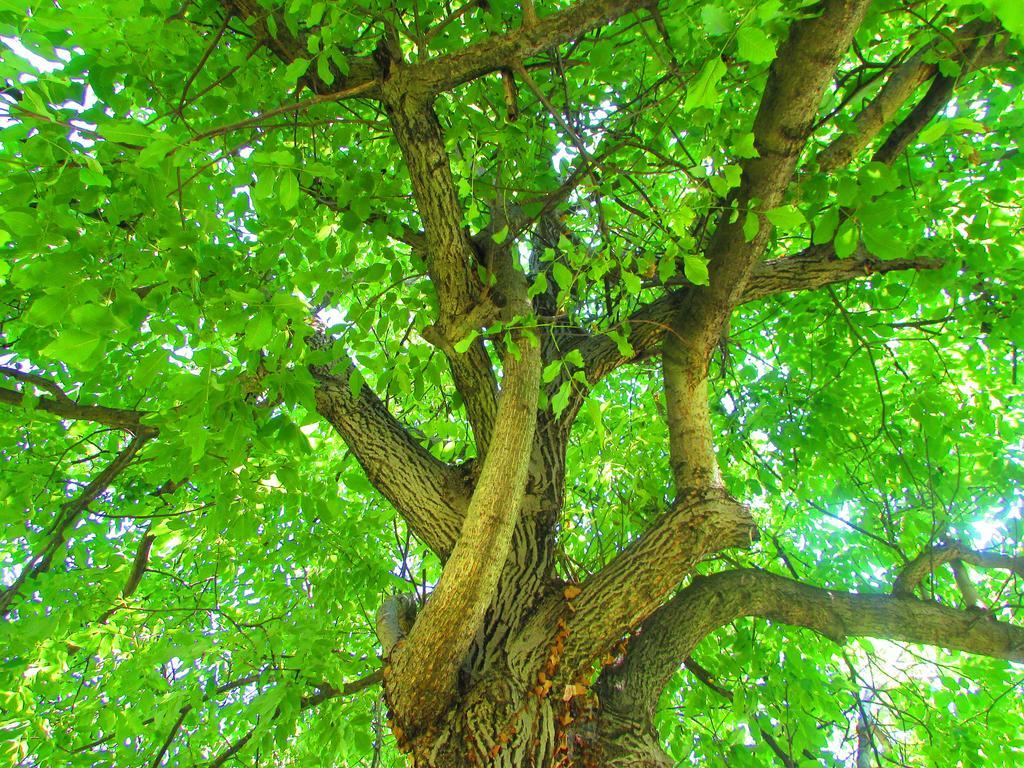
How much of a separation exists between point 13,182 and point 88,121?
688 millimetres

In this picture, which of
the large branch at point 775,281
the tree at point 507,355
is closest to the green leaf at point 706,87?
the tree at point 507,355

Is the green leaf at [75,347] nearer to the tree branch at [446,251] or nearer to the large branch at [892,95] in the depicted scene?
the tree branch at [446,251]

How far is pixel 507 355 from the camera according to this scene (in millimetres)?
2318

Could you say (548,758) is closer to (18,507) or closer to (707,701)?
(707,701)

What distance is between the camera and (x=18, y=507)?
291 centimetres

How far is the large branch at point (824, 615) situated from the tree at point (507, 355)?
0.02 metres

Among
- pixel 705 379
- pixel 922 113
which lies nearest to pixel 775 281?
pixel 705 379

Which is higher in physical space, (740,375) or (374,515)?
(740,375)

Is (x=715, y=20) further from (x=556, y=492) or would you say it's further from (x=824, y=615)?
(x=824, y=615)

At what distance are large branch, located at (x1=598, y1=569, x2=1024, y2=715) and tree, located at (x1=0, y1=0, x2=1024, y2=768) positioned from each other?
0.7 inches

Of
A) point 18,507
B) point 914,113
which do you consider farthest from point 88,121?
point 914,113

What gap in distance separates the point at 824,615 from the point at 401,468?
2.10 m

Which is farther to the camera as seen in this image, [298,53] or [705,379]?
[705,379]

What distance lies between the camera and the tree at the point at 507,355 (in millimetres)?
1896
